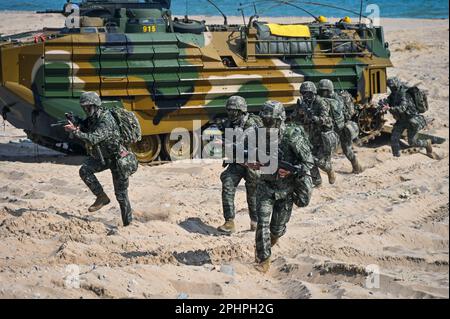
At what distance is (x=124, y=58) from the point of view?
50.0 ft

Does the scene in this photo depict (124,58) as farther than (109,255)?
Yes

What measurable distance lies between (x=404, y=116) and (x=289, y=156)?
686 centimetres

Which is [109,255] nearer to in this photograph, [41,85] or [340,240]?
[340,240]

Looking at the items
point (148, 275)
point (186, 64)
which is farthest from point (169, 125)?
point (148, 275)

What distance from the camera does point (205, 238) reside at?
11.1 meters

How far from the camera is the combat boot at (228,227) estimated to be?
11352 mm

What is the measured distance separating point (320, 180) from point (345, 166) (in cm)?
198

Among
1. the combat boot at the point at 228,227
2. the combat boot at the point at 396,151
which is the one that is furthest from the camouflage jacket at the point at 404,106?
the combat boot at the point at 228,227

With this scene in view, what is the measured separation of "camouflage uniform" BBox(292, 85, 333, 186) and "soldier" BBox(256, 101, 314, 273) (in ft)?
13.7

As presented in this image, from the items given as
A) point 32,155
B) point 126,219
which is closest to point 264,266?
point 126,219

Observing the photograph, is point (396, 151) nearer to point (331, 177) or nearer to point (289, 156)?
point (331, 177)

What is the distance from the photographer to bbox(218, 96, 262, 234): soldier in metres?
11.1

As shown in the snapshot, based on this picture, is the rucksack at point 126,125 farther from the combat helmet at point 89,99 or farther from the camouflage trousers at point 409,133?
the camouflage trousers at point 409,133

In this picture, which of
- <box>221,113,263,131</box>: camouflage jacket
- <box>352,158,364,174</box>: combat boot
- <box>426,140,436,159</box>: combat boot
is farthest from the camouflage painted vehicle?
<box>221,113,263,131</box>: camouflage jacket
